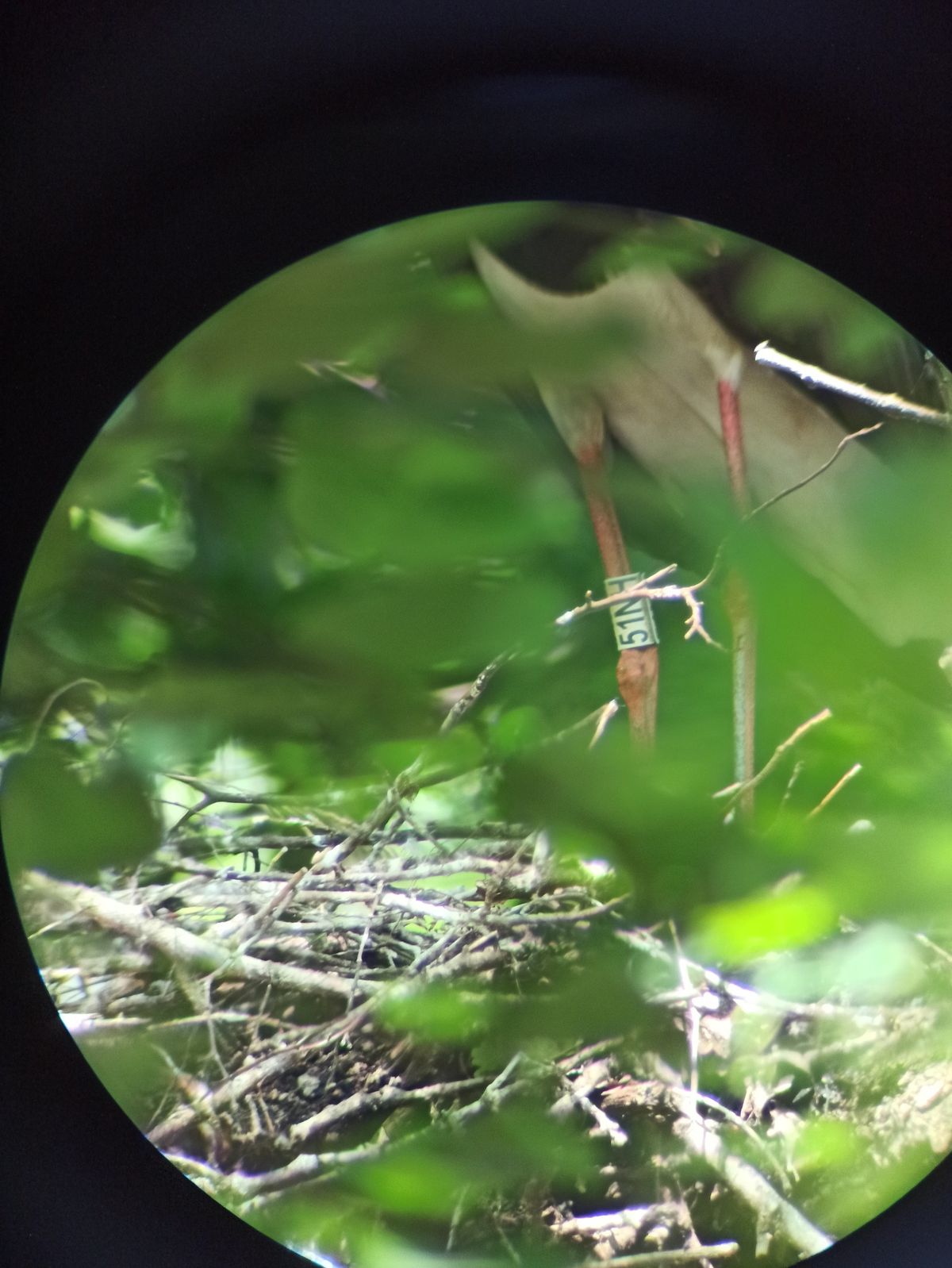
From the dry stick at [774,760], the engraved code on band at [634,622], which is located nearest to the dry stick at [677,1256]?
the dry stick at [774,760]

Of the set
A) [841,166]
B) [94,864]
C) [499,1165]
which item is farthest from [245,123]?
[499,1165]

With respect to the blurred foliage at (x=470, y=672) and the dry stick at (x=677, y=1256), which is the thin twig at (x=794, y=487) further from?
the dry stick at (x=677, y=1256)

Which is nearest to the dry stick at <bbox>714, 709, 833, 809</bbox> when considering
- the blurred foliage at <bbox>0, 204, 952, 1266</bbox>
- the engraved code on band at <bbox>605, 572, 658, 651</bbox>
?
the blurred foliage at <bbox>0, 204, 952, 1266</bbox>

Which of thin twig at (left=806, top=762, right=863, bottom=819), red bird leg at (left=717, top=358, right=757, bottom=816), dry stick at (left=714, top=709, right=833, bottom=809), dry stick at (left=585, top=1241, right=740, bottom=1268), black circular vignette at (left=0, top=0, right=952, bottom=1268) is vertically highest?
black circular vignette at (left=0, top=0, right=952, bottom=1268)

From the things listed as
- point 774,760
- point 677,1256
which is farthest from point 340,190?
point 677,1256

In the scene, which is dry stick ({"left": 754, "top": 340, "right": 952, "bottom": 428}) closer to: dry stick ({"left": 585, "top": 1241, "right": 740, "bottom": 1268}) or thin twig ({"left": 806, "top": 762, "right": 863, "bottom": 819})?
thin twig ({"left": 806, "top": 762, "right": 863, "bottom": 819})

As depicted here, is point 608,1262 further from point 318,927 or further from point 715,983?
point 318,927

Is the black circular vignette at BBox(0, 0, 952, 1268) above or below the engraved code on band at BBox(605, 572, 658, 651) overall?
above
